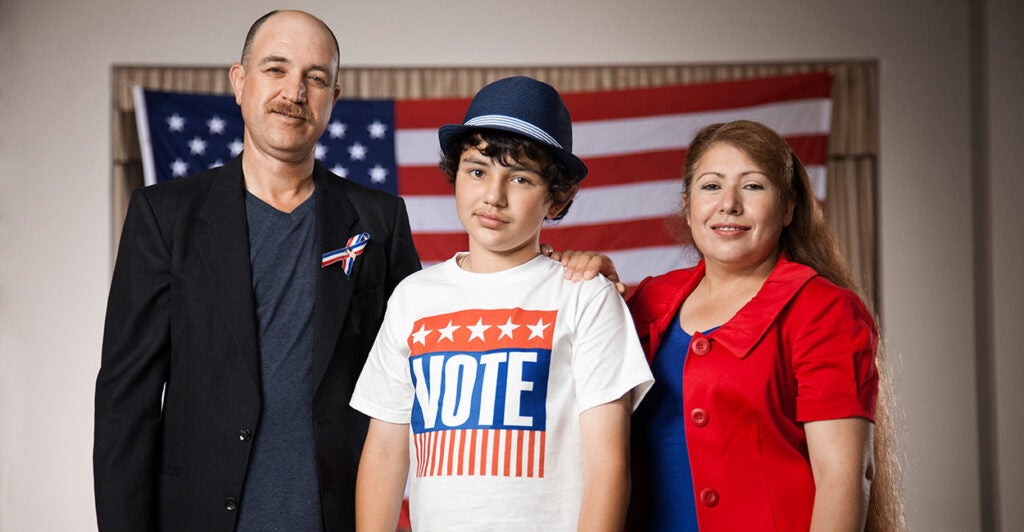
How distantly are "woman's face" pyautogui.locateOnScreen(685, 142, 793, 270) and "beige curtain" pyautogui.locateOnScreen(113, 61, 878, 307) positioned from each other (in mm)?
3341

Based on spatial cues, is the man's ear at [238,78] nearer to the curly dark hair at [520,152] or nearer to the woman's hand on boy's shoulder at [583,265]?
the curly dark hair at [520,152]

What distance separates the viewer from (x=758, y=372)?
1633 millimetres

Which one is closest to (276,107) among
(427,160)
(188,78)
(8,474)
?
(427,160)

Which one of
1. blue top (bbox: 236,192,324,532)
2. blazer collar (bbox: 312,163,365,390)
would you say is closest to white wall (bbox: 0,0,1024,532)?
blazer collar (bbox: 312,163,365,390)

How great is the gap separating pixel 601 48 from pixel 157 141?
2468 mm

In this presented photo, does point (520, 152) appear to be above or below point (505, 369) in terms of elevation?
above

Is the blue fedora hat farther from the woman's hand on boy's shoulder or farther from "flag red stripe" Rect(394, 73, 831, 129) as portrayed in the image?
"flag red stripe" Rect(394, 73, 831, 129)

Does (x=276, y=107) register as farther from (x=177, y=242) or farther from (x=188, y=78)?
(x=188, y=78)

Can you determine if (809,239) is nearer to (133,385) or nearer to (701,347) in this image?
(701,347)

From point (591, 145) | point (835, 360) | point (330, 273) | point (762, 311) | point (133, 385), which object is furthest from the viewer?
point (591, 145)

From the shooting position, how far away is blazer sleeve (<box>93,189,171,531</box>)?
5.89 feet

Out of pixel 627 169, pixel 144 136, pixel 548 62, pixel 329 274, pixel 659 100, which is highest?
pixel 548 62

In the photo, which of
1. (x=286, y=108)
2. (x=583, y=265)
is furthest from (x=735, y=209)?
(x=286, y=108)

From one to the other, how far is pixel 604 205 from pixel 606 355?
320 cm
